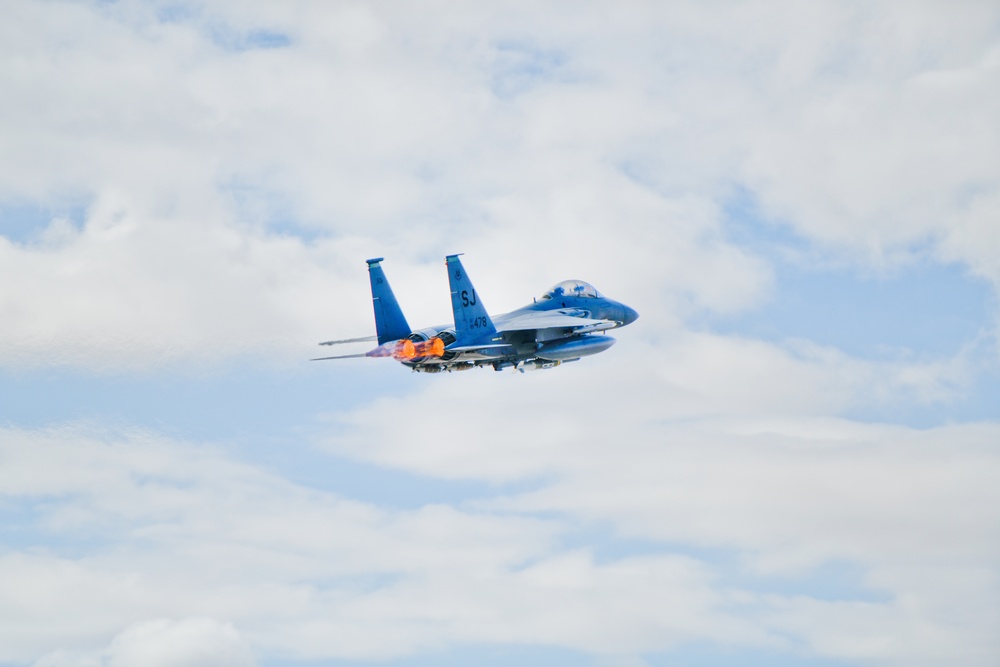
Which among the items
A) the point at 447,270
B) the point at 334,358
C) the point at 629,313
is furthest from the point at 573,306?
the point at 334,358

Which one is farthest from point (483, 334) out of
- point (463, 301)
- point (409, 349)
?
point (409, 349)

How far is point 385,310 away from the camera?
7550cm

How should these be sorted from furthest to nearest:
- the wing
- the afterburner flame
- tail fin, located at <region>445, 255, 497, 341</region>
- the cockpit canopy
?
1. the cockpit canopy
2. the wing
3. tail fin, located at <region>445, 255, 497, 341</region>
4. the afterburner flame

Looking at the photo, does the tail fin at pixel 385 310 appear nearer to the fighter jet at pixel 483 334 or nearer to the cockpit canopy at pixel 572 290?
the fighter jet at pixel 483 334

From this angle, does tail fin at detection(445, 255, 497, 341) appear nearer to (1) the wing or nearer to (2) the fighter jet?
(2) the fighter jet

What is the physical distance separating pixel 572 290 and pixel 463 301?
11.7 meters

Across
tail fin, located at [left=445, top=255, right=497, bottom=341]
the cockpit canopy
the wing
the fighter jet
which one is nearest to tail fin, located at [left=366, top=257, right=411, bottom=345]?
the fighter jet

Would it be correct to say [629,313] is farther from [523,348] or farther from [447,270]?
[447,270]

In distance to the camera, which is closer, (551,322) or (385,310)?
(385,310)

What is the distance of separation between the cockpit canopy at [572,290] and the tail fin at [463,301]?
9.47 metres

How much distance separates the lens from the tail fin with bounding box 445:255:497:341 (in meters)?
75.2

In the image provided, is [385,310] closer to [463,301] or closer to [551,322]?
[463,301]

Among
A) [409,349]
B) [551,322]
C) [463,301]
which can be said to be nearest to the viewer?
[409,349]

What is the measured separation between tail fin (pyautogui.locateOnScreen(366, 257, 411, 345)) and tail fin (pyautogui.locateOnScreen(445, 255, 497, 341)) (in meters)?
2.91
